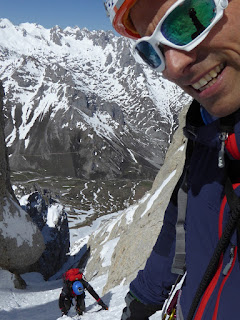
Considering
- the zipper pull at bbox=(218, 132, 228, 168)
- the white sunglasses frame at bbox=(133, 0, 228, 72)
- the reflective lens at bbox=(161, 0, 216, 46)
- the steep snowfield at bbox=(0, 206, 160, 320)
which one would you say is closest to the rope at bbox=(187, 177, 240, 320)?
the zipper pull at bbox=(218, 132, 228, 168)

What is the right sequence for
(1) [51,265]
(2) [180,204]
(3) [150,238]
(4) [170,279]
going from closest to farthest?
(2) [180,204] < (4) [170,279] < (3) [150,238] < (1) [51,265]

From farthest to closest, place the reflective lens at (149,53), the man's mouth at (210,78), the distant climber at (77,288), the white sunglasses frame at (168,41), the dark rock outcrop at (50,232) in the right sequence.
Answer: the dark rock outcrop at (50,232) < the distant climber at (77,288) < the reflective lens at (149,53) < the man's mouth at (210,78) < the white sunglasses frame at (168,41)

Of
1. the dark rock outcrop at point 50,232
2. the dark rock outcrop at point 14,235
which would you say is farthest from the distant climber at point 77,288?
the dark rock outcrop at point 50,232

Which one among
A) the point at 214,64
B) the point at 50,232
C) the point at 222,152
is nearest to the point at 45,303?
the point at 222,152

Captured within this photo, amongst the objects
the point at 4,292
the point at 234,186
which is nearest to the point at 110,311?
the point at 234,186

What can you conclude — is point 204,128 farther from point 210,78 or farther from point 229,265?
point 229,265

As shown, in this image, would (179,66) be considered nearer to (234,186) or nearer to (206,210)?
(234,186)

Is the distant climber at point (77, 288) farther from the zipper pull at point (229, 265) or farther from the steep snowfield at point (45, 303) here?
the zipper pull at point (229, 265)
